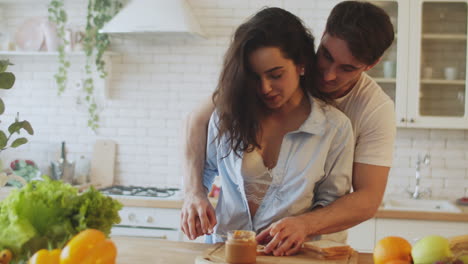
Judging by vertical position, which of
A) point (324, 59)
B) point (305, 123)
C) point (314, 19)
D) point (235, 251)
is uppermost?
point (314, 19)

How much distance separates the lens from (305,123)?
190 centimetres

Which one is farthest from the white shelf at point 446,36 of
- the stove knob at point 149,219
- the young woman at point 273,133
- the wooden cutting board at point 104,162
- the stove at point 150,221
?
the wooden cutting board at point 104,162

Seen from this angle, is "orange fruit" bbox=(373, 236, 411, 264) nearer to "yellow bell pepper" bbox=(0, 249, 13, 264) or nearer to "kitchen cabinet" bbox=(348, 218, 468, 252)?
"yellow bell pepper" bbox=(0, 249, 13, 264)

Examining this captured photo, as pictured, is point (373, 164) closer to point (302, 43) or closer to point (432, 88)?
point (302, 43)

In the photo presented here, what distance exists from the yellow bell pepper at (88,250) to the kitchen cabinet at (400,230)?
8.70 ft

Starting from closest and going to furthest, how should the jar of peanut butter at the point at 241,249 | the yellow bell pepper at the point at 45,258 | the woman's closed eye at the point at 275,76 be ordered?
the yellow bell pepper at the point at 45,258 → the jar of peanut butter at the point at 241,249 → the woman's closed eye at the point at 275,76

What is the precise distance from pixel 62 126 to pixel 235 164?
294cm

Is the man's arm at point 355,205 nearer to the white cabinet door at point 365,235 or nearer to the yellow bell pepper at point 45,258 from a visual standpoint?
the yellow bell pepper at point 45,258

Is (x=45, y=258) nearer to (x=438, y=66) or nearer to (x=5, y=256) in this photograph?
(x=5, y=256)

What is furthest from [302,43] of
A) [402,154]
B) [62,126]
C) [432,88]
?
[62,126]

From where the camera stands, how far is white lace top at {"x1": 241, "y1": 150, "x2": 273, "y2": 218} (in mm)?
1929

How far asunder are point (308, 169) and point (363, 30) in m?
0.52

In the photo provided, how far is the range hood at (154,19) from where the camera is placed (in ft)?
12.6

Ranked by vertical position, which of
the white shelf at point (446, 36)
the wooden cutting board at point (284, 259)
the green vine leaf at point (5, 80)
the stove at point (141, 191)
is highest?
the white shelf at point (446, 36)
